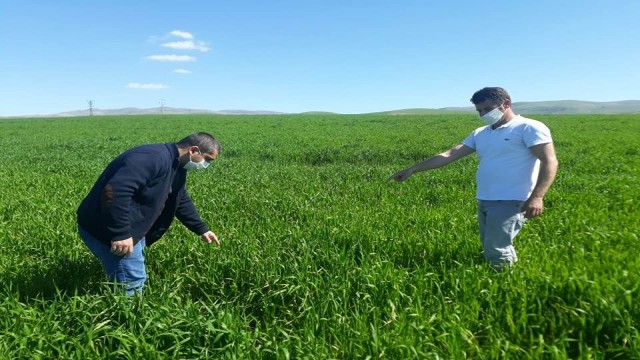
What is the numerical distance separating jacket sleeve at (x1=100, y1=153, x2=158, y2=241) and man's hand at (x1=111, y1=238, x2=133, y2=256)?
0.04 m

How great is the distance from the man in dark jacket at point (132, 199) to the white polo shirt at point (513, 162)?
272 centimetres

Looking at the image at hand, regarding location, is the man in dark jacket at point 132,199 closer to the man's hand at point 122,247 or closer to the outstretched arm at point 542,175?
the man's hand at point 122,247

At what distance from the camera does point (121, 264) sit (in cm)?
400

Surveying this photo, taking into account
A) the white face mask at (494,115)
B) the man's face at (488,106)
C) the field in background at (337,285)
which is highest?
the man's face at (488,106)

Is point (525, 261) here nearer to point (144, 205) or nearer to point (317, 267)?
point (317, 267)

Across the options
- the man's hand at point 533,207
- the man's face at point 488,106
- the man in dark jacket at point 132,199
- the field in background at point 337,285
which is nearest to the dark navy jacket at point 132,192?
the man in dark jacket at point 132,199

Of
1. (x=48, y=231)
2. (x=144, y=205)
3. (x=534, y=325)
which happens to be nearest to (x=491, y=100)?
(x=534, y=325)

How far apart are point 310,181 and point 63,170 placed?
→ 312 inches

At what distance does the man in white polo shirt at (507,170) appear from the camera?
12.9 feet

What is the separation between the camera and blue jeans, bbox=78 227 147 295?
13.0 ft

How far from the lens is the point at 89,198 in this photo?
154 inches

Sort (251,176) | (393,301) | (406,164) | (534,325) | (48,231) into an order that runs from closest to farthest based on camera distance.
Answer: (534,325) < (393,301) < (48,231) < (251,176) < (406,164)

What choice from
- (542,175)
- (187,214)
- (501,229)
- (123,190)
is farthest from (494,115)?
(123,190)

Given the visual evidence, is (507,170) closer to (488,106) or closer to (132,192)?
(488,106)
